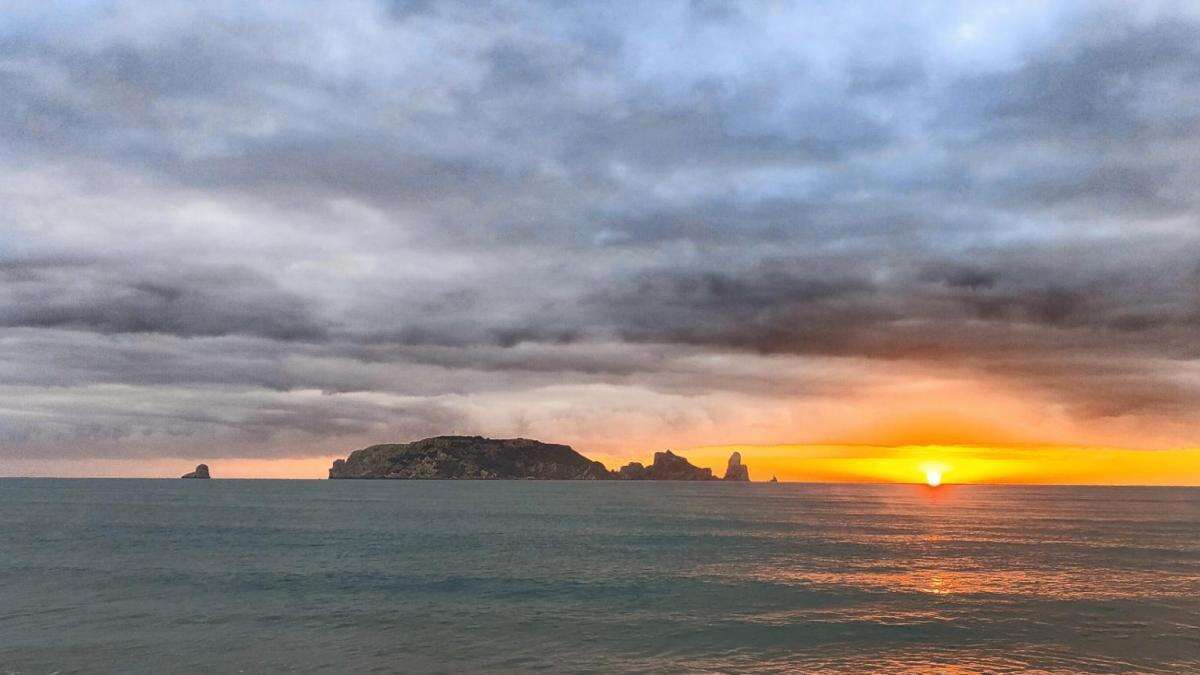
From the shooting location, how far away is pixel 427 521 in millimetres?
154500

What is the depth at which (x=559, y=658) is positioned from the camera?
45.1 m

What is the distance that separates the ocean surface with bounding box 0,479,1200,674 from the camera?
45.4m

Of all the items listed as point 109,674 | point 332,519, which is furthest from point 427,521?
point 109,674

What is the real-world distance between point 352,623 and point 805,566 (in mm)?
50907

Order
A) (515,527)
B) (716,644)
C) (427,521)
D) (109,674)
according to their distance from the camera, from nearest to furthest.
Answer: (109,674) < (716,644) < (515,527) < (427,521)

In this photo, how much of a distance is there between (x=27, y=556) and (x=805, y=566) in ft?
295

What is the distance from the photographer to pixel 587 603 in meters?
61.5

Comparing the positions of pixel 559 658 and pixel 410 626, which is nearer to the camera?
pixel 559 658

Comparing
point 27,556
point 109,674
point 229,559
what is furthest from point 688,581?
point 27,556

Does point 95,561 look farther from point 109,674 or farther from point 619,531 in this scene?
point 619,531

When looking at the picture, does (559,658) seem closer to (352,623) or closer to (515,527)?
(352,623)

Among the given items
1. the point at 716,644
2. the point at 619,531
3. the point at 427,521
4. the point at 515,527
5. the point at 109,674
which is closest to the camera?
the point at 109,674

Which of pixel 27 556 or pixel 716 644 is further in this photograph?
pixel 27 556

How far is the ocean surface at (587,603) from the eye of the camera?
149 feet
